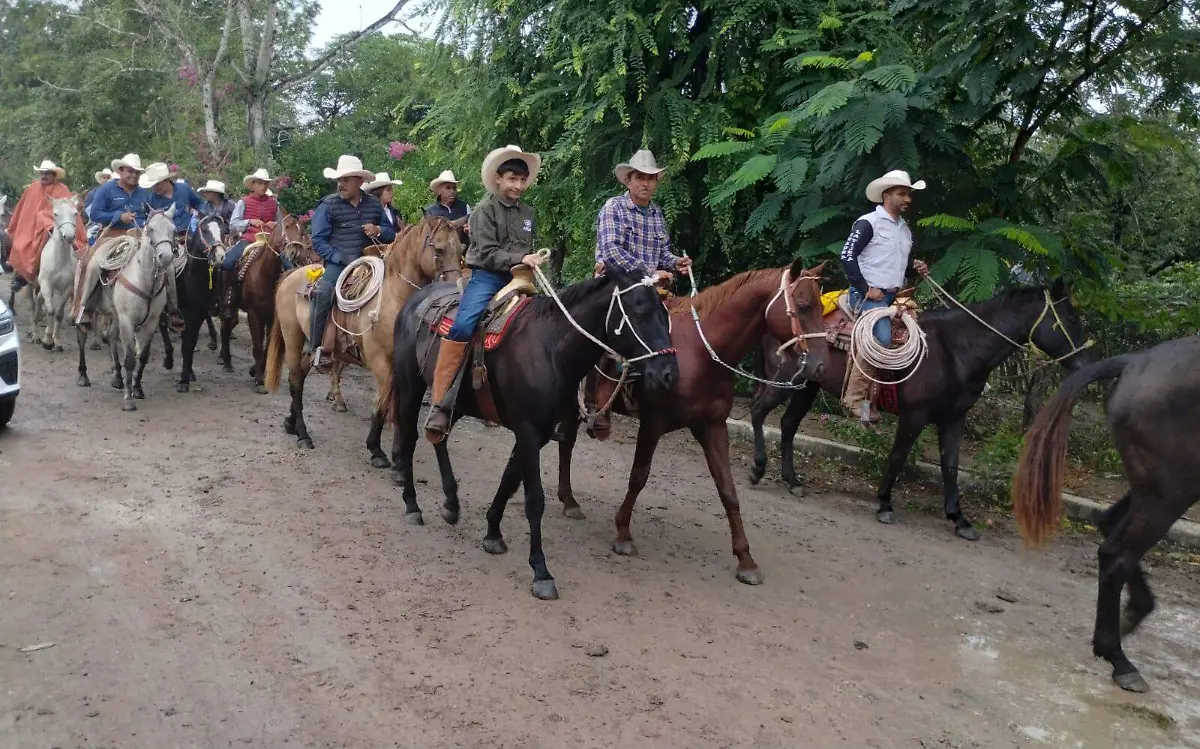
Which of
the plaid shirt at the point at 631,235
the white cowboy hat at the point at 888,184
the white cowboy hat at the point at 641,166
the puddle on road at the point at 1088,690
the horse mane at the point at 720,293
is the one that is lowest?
the puddle on road at the point at 1088,690

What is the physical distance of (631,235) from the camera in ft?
21.4

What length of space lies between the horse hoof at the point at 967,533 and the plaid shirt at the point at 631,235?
3.28 m

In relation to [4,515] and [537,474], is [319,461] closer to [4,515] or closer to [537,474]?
[4,515]

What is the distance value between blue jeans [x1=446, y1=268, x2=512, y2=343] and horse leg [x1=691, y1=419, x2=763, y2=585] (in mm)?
1740

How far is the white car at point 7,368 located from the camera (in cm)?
849

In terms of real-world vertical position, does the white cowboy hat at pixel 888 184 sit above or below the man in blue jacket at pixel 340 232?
above

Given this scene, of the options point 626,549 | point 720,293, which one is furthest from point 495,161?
point 626,549

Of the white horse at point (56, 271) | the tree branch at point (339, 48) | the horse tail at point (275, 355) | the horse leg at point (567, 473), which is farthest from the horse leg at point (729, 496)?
the tree branch at point (339, 48)

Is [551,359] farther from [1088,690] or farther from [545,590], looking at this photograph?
[1088,690]

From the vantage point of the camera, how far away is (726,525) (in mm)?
7488

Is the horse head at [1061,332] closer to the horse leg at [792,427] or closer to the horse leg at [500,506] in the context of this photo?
the horse leg at [792,427]

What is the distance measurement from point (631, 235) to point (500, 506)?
213 centimetres

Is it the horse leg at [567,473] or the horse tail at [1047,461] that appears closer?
the horse tail at [1047,461]

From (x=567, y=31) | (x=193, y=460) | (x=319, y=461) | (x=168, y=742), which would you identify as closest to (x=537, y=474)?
(x=168, y=742)
